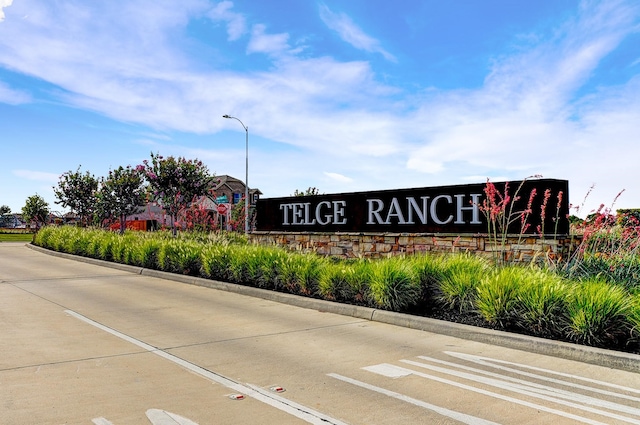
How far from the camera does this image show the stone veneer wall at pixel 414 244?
10906 mm

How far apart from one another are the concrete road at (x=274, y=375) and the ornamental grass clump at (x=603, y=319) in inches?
17.4

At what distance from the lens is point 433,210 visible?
12.9 metres

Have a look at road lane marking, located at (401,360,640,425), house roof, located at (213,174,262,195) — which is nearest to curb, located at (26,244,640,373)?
road lane marking, located at (401,360,640,425)

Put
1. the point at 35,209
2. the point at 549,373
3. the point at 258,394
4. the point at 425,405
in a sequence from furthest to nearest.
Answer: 1. the point at 35,209
2. the point at 549,373
3. the point at 258,394
4. the point at 425,405

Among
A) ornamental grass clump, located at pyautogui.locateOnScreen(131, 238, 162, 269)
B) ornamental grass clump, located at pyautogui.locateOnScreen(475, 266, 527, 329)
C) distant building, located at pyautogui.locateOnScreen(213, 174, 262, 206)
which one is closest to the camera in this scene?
ornamental grass clump, located at pyautogui.locateOnScreen(475, 266, 527, 329)

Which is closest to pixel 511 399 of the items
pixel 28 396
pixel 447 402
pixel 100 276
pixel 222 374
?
pixel 447 402

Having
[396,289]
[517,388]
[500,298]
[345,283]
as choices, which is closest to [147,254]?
[345,283]

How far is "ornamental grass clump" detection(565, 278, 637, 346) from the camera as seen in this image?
6430 mm

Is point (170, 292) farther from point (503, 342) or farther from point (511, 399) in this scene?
point (511, 399)

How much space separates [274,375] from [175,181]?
77.2 feet

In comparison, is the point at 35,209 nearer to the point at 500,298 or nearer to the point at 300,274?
the point at 300,274

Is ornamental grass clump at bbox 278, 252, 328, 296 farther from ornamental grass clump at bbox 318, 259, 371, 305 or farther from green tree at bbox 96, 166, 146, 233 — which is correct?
green tree at bbox 96, 166, 146, 233

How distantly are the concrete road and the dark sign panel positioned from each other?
165 inches

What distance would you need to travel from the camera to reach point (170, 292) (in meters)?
12.1
